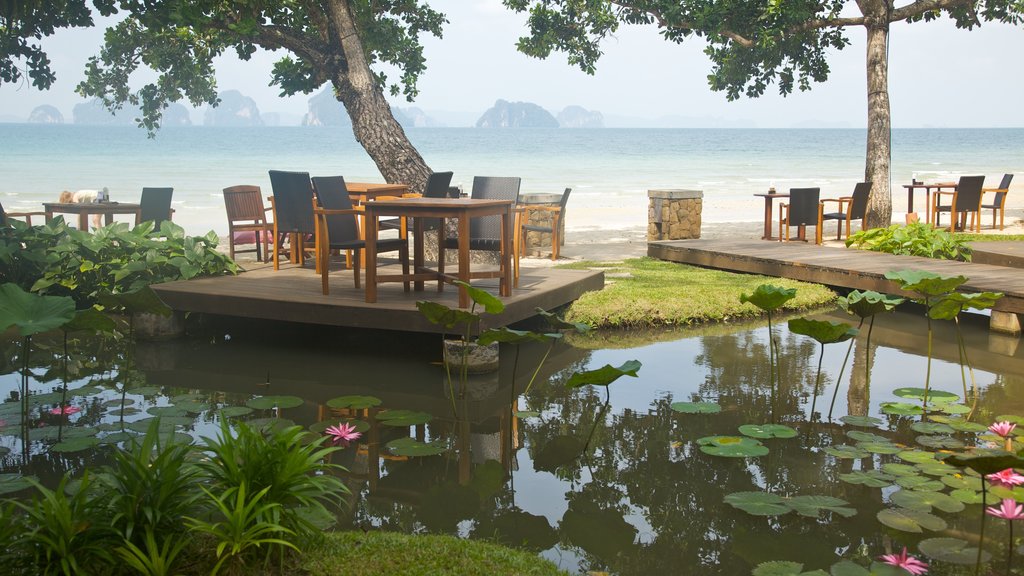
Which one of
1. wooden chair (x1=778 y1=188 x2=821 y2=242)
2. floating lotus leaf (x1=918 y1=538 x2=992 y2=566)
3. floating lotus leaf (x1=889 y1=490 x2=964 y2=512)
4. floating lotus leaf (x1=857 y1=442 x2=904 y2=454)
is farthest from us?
wooden chair (x1=778 y1=188 x2=821 y2=242)

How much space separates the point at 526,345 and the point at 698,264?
12.5ft

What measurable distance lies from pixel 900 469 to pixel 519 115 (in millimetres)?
101483

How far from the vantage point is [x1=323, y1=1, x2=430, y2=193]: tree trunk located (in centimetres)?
961

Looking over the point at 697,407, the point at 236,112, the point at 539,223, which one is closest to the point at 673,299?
the point at 697,407

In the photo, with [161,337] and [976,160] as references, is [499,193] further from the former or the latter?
[976,160]

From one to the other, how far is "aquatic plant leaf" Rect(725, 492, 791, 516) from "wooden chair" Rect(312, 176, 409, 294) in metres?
3.25

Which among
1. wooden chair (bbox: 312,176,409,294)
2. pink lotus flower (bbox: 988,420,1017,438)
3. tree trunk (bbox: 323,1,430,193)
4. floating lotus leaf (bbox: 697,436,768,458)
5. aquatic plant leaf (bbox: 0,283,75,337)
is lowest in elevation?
floating lotus leaf (bbox: 697,436,768,458)

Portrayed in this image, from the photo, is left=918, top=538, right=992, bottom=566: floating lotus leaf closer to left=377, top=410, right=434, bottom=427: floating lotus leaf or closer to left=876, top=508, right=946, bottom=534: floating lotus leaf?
left=876, top=508, right=946, bottom=534: floating lotus leaf

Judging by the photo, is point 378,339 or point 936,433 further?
point 378,339

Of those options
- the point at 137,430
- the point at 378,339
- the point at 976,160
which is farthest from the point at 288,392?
the point at 976,160

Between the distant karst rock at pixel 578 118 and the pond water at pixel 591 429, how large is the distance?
4770 inches

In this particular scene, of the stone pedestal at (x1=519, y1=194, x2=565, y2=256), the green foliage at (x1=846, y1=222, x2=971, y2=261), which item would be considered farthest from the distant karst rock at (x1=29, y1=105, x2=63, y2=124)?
the green foliage at (x1=846, y1=222, x2=971, y2=261)

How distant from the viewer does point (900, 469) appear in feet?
11.4

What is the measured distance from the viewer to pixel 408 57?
12367 mm
